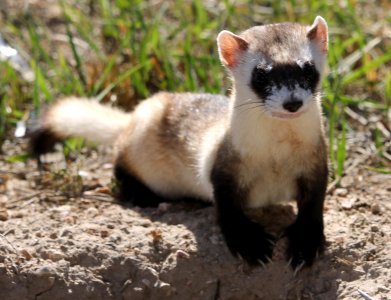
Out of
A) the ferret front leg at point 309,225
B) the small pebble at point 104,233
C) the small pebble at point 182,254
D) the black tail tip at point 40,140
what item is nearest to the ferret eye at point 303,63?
the ferret front leg at point 309,225

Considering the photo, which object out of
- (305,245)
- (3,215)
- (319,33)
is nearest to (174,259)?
(305,245)

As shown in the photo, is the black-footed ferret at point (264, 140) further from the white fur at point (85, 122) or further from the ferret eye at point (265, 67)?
the white fur at point (85, 122)

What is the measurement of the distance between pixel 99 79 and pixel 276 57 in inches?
73.8

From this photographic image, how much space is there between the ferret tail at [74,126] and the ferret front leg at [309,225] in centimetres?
121

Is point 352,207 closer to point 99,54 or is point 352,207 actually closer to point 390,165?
point 390,165

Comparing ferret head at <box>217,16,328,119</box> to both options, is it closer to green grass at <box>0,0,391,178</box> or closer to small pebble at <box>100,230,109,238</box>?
small pebble at <box>100,230,109,238</box>

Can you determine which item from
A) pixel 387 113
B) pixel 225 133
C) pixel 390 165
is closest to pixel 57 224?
pixel 225 133

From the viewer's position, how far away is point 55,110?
429 cm

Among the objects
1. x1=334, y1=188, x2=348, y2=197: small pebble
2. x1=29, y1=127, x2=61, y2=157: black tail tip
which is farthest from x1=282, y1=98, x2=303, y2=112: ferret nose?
x1=29, y1=127, x2=61, y2=157: black tail tip

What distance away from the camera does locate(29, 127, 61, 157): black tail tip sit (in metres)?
4.25

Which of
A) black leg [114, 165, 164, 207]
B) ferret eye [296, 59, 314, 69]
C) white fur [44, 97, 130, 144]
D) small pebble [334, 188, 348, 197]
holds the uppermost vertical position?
ferret eye [296, 59, 314, 69]

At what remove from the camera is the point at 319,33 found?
330cm

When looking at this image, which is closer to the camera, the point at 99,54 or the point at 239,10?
the point at 99,54

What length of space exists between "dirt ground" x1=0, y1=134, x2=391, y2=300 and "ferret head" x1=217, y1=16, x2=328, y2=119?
582 millimetres
